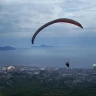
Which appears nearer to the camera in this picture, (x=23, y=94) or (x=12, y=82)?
(x=23, y=94)

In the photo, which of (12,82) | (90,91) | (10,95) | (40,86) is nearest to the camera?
(10,95)

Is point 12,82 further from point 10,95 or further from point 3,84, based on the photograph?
point 10,95

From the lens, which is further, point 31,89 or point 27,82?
point 27,82

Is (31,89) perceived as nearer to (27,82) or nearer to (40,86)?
(40,86)

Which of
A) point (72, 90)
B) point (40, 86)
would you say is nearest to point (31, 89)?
point (40, 86)

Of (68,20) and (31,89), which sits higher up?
(68,20)

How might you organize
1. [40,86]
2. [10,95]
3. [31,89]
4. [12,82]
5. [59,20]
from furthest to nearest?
[12,82]
[40,86]
[31,89]
[10,95]
[59,20]

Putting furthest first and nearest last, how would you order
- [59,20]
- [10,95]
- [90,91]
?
[90,91]
[10,95]
[59,20]

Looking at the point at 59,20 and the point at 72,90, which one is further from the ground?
the point at 59,20

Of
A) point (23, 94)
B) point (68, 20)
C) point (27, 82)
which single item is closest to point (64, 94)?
point (23, 94)
